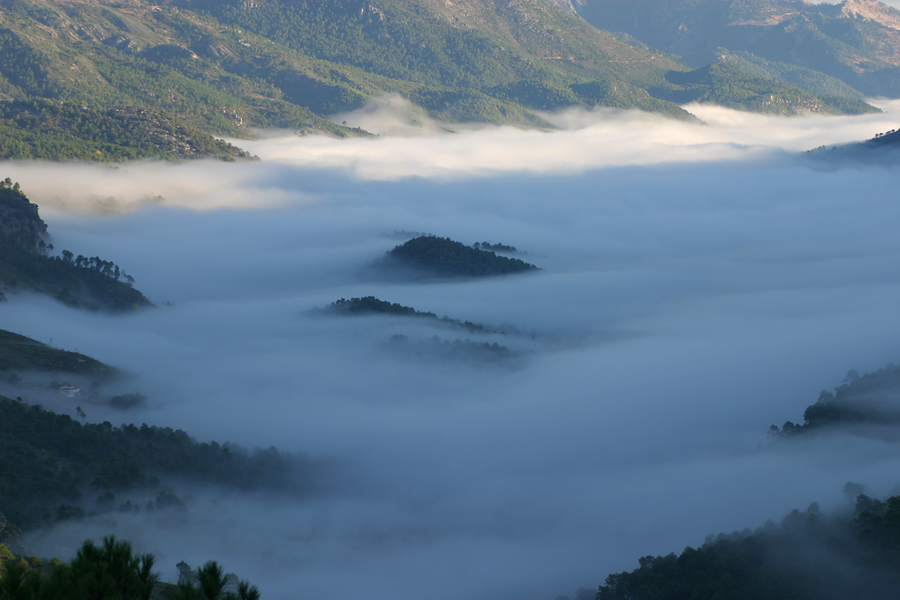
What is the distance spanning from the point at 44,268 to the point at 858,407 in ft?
452

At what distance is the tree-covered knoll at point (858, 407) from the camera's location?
341ft

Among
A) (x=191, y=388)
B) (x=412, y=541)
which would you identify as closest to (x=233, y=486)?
(x=412, y=541)

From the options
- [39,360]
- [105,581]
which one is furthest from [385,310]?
[105,581]

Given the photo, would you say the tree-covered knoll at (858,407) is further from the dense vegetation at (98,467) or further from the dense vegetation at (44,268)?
the dense vegetation at (44,268)

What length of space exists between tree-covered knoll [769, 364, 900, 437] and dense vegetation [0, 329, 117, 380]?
85.4 metres

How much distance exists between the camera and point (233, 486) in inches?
3848

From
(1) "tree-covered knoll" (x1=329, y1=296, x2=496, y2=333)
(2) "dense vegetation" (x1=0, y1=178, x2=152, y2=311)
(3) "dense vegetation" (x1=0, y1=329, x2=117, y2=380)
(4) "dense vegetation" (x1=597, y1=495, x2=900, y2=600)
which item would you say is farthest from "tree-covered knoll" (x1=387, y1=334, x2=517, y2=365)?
(4) "dense vegetation" (x1=597, y1=495, x2=900, y2=600)

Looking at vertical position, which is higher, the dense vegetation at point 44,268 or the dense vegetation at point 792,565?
the dense vegetation at point 44,268

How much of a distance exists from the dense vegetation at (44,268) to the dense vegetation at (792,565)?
120760 millimetres

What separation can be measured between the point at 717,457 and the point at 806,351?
56.5m

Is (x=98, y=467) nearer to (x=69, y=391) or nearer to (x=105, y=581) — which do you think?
(x=69, y=391)

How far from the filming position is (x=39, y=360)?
4136 inches

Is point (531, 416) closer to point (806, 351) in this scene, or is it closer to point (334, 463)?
point (334, 463)

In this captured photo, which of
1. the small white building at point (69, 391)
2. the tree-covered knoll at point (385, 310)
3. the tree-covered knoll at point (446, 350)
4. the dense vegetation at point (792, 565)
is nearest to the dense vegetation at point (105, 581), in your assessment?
the dense vegetation at point (792, 565)
